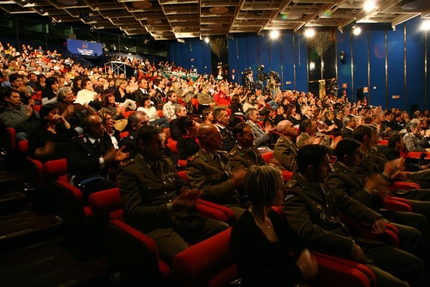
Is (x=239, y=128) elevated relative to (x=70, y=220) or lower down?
elevated

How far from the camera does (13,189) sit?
298cm

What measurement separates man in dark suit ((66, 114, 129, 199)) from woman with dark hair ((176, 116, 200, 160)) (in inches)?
45.8

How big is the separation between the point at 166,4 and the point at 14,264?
9.86 meters

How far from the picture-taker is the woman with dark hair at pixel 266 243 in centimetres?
124

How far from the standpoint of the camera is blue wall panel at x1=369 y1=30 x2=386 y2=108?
41.4ft

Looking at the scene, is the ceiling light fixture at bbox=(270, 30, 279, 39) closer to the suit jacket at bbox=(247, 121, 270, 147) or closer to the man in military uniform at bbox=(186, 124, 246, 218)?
the suit jacket at bbox=(247, 121, 270, 147)

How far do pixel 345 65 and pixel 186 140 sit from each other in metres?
11.9

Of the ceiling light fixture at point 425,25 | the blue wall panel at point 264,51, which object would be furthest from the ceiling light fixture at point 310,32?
the ceiling light fixture at point 425,25

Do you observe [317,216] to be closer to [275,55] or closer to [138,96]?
[138,96]

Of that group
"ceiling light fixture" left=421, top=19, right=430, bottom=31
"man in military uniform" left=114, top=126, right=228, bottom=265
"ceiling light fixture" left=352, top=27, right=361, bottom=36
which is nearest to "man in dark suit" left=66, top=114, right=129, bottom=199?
"man in military uniform" left=114, top=126, right=228, bottom=265


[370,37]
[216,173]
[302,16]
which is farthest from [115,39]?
[216,173]

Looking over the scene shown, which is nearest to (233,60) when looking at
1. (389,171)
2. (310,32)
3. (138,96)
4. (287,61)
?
(287,61)

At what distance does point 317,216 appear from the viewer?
172 cm

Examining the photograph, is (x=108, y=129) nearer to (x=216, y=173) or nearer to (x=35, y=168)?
(x=35, y=168)
